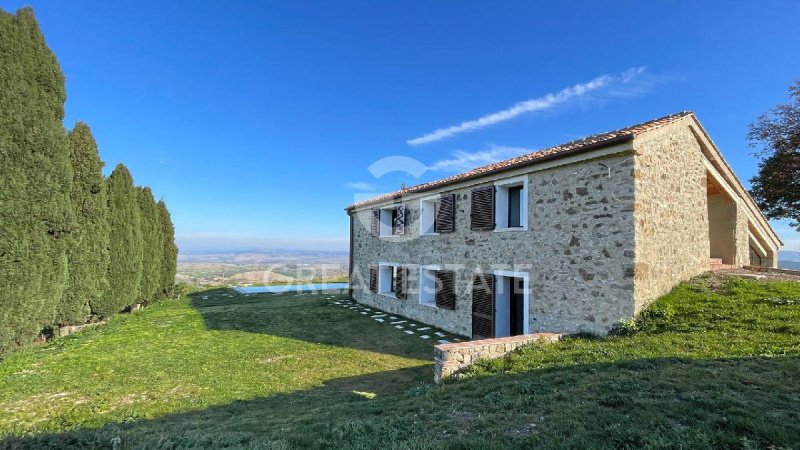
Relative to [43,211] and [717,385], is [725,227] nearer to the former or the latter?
[717,385]

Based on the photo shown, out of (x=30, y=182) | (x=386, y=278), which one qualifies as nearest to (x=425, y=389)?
(x=386, y=278)

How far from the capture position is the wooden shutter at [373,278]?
49.9 feet

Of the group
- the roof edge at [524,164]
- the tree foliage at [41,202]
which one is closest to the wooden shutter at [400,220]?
the roof edge at [524,164]

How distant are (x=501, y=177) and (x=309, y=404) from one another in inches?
272

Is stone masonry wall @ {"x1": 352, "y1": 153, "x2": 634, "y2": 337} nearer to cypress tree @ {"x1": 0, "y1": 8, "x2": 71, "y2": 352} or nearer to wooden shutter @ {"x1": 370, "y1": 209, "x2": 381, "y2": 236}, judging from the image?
wooden shutter @ {"x1": 370, "y1": 209, "x2": 381, "y2": 236}

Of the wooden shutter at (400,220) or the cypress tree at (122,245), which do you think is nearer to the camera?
the cypress tree at (122,245)

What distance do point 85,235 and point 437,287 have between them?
35.2 feet

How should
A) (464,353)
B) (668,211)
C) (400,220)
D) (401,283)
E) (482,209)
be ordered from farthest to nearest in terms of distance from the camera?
(400,220)
(401,283)
(482,209)
(668,211)
(464,353)

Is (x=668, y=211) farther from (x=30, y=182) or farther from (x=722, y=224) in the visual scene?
(x=30, y=182)

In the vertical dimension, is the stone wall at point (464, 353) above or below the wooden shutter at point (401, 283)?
below

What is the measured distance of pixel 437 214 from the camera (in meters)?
11.6

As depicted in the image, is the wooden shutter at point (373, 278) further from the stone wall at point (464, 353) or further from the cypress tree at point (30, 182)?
the cypress tree at point (30, 182)

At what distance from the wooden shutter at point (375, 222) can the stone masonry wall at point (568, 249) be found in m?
5.12

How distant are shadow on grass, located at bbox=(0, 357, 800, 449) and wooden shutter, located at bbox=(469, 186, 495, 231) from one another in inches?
191
